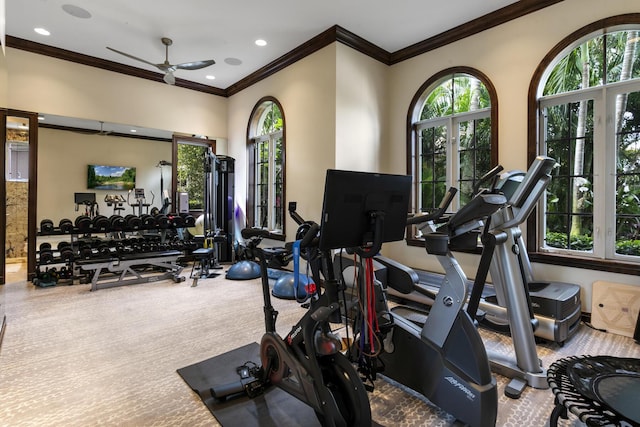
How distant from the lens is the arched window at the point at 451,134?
4.40 meters

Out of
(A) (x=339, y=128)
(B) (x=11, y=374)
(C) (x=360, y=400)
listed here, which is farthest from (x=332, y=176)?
(A) (x=339, y=128)

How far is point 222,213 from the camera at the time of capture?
662cm

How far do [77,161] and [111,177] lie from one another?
2.65ft

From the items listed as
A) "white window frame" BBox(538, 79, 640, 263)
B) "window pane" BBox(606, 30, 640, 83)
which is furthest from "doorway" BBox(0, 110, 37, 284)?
"window pane" BBox(606, 30, 640, 83)

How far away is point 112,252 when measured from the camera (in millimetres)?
5250

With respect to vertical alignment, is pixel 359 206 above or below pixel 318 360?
above

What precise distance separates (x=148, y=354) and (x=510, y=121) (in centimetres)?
459

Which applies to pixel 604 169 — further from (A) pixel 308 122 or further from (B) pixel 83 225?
(B) pixel 83 225

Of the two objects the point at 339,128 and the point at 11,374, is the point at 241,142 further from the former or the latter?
the point at 11,374

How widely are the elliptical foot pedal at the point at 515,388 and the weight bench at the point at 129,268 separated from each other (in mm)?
4567

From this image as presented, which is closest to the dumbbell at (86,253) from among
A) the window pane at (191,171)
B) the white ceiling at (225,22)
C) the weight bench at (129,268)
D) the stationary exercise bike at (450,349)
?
the weight bench at (129,268)

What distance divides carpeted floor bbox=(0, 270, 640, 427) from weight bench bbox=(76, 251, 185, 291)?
0.77 ft

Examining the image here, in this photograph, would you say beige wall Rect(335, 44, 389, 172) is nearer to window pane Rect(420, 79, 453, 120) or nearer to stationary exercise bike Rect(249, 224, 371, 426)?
window pane Rect(420, 79, 453, 120)

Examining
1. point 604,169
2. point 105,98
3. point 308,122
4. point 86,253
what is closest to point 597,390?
point 604,169
